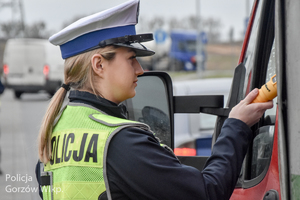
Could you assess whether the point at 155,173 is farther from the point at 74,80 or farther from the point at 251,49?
the point at 251,49

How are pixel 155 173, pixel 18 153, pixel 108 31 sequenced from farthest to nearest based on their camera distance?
pixel 18 153
pixel 108 31
pixel 155 173

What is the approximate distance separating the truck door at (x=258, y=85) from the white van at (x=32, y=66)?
17657 mm

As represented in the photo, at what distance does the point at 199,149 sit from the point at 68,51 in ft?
12.3

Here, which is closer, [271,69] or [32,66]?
[271,69]

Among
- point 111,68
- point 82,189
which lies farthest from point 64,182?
point 111,68

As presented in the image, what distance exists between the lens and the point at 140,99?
7.50 feet

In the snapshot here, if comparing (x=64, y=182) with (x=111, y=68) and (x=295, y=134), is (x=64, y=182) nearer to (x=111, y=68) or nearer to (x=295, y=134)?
Answer: (x=111, y=68)

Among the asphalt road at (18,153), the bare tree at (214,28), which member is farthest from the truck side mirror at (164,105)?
the bare tree at (214,28)

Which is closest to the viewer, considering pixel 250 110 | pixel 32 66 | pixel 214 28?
pixel 250 110

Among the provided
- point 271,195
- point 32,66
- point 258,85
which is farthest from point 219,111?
point 32,66

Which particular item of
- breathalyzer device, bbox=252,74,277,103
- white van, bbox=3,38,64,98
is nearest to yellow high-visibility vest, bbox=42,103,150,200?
breathalyzer device, bbox=252,74,277,103

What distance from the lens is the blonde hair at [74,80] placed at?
65.5 inches

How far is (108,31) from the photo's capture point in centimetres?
167

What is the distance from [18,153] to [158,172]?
812cm
